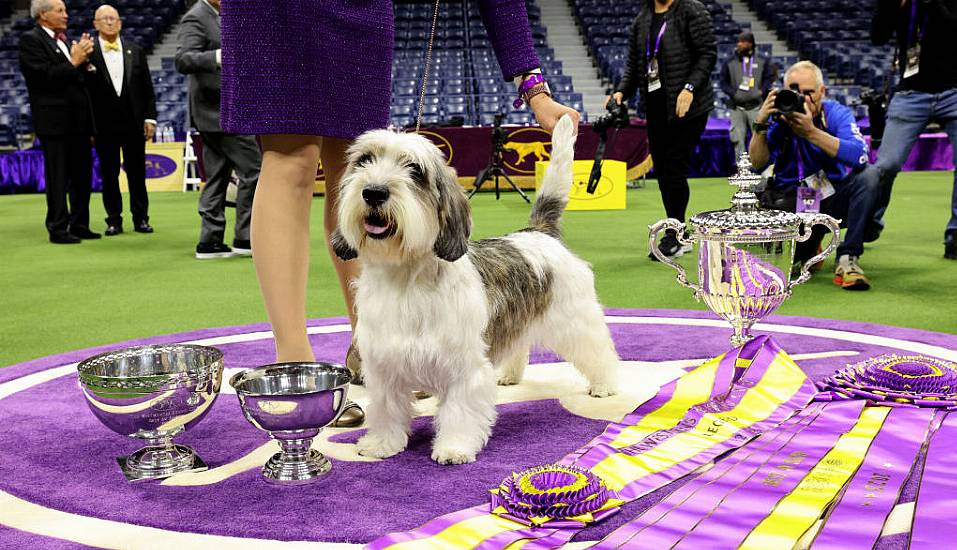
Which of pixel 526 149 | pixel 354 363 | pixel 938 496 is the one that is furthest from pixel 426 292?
pixel 526 149

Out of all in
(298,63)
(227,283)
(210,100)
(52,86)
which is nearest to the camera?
(298,63)

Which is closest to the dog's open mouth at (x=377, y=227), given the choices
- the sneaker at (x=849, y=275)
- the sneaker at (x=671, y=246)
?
the sneaker at (x=849, y=275)

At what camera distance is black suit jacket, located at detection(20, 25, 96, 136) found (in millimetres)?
7203

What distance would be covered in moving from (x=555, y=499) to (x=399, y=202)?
777mm

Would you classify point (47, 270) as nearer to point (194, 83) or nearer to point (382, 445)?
point (194, 83)

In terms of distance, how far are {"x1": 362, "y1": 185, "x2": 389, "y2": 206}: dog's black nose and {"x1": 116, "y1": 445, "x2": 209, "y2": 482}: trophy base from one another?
82 cm

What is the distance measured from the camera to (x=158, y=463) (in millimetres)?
2191

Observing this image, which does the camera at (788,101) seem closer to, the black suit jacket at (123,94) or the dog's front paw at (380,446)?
the dog's front paw at (380,446)

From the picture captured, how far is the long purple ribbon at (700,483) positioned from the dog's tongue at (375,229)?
885 millimetres

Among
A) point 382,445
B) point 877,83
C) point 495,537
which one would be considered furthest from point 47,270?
point 877,83

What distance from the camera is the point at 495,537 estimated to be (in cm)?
170

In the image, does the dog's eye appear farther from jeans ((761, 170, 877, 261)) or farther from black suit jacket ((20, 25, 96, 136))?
black suit jacket ((20, 25, 96, 136))

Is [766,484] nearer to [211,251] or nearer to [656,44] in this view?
[656,44]

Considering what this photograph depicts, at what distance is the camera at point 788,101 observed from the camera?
14.4 ft
